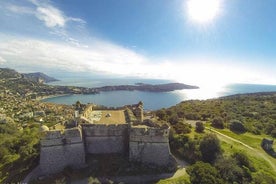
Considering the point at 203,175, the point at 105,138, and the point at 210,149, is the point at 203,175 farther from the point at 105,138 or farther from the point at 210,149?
the point at 105,138

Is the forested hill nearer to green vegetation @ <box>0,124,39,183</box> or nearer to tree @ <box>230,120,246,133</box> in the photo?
tree @ <box>230,120,246,133</box>

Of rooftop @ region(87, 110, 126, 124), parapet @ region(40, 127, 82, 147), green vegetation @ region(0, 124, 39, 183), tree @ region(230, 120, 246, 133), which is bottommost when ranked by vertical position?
green vegetation @ region(0, 124, 39, 183)

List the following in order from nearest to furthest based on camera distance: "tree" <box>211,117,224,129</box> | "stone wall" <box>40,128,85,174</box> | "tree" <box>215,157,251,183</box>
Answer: "tree" <box>215,157,251,183</box> → "stone wall" <box>40,128,85,174</box> → "tree" <box>211,117,224,129</box>

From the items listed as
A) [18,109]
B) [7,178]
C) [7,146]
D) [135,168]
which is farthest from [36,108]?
[135,168]

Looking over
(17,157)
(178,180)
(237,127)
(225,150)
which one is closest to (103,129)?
(178,180)

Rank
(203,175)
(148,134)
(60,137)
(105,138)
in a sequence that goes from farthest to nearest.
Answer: (105,138), (148,134), (60,137), (203,175)

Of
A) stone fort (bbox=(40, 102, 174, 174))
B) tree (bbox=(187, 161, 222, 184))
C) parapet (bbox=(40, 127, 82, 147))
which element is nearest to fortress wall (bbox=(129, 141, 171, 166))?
stone fort (bbox=(40, 102, 174, 174))

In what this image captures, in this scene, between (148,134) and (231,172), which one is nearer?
(231,172)
